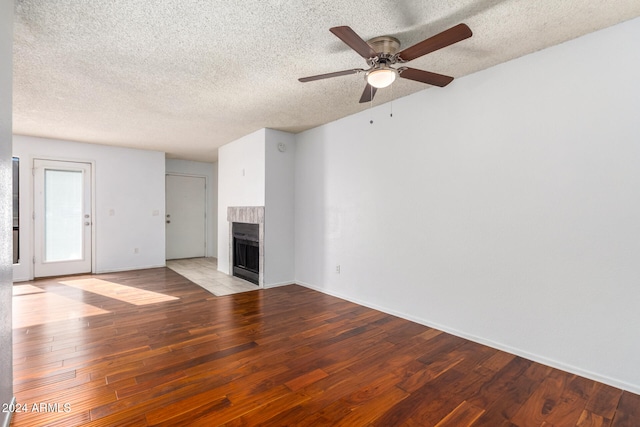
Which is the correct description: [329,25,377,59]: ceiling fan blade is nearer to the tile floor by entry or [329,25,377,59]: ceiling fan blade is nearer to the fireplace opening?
the fireplace opening

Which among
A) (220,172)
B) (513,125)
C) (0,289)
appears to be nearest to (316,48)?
(513,125)

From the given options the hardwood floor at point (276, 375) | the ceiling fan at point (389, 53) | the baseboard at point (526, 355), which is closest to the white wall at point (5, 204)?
the hardwood floor at point (276, 375)

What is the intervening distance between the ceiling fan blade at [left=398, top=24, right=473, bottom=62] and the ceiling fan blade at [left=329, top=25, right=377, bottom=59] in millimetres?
244

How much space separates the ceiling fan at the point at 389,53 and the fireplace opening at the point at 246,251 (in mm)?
3150

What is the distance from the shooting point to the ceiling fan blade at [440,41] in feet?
5.65

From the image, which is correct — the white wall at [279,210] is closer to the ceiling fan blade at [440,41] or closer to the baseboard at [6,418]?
the ceiling fan blade at [440,41]

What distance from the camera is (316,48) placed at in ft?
7.63

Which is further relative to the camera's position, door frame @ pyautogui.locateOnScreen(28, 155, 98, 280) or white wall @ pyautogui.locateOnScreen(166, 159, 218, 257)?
white wall @ pyautogui.locateOnScreen(166, 159, 218, 257)

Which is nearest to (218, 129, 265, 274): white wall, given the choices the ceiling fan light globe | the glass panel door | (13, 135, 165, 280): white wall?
(13, 135, 165, 280): white wall

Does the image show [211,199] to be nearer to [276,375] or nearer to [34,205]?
[34,205]

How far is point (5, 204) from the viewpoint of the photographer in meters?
1.58

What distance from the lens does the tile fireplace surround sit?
15.2ft

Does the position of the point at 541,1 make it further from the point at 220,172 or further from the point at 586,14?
the point at 220,172

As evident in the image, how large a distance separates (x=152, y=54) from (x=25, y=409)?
2594 mm
